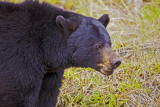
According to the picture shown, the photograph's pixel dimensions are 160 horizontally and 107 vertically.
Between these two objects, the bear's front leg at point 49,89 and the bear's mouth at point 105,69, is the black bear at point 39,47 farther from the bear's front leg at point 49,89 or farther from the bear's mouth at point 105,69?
the bear's front leg at point 49,89

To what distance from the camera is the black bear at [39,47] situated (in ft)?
12.4

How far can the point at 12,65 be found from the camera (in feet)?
12.3

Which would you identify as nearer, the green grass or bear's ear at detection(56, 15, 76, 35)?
bear's ear at detection(56, 15, 76, 35)

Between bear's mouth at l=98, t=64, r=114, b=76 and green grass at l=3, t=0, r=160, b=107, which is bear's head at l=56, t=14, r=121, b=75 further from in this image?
green grass at l=3, t=0, r=160, b=107

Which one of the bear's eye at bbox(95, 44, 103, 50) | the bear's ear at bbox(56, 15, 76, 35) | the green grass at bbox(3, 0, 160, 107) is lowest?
the green grass at bbox(3, 0, 160, 107)

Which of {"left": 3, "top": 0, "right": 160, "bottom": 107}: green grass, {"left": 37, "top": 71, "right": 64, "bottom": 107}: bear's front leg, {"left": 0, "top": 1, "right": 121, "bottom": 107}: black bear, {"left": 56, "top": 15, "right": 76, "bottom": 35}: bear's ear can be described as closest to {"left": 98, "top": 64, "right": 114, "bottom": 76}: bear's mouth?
{"left": 0, "top": 1, "right": 121, "bottom": 107}: black bear

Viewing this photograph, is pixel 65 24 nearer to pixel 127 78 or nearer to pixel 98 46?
pixel 98 46

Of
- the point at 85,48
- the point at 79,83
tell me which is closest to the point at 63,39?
the point at 85,48

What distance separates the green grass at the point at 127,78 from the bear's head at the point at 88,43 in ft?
4.15

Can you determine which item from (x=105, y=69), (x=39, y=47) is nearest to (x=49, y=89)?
(x=39, y=47)

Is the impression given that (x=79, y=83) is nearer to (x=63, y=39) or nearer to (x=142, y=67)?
(x=142, y=67)

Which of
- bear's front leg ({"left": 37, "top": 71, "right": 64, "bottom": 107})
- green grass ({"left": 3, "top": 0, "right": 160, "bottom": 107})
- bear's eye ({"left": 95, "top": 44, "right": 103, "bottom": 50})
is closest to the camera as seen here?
bear's eye ({"left": 95, "top": 44, "right": 103, "bottom": 50})

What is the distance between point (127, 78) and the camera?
537 centimetres

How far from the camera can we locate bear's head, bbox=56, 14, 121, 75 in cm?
388
